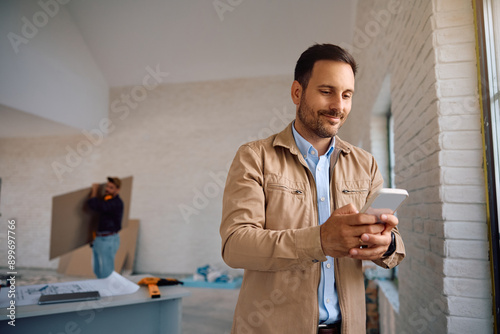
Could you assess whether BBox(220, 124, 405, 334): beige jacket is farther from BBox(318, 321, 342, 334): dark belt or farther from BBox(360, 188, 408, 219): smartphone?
BBox(360, 188, 408, 219): smartphone

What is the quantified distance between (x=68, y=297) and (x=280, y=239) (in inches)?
57.2

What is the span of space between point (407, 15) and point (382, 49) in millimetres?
1001

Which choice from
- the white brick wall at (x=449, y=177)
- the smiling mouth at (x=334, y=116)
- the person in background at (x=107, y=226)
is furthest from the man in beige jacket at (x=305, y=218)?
the person in background at (x=107, y=226)

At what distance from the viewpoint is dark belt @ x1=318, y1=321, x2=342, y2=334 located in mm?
1199

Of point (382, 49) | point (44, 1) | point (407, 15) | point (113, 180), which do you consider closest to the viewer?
point (407, 15)

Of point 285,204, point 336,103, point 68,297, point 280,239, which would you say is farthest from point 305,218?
point 68,297

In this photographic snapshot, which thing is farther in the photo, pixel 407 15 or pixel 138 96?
pixel 138 96

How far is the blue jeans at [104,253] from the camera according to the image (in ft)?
14.6

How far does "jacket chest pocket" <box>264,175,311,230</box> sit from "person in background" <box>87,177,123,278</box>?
340cm

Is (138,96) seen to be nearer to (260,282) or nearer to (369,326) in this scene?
(369,326)

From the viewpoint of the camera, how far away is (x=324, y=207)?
4.25 ft

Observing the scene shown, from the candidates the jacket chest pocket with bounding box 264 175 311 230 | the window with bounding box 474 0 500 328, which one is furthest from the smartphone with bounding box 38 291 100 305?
the window with bounding box 474 0 500 328

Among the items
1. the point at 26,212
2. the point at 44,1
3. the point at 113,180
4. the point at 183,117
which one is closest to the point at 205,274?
the point at 113,180

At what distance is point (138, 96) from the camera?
7934 mm
